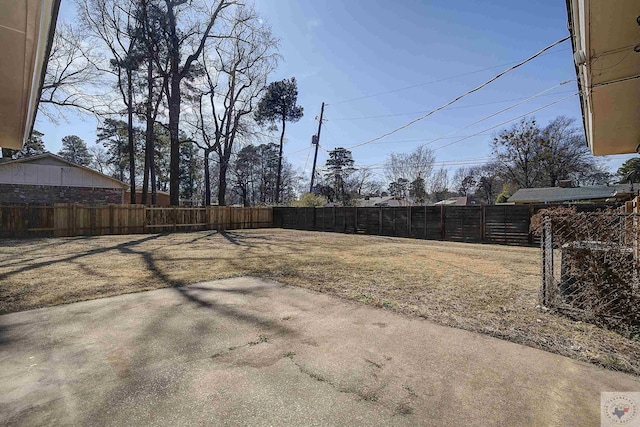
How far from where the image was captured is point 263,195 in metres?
39.0

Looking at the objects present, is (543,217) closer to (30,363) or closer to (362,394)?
(362,394)

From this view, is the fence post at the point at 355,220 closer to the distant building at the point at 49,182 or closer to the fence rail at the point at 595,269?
the fence rail at the point at 595,269

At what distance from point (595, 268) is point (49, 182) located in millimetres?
23469

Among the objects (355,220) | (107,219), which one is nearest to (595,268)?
(355,220)

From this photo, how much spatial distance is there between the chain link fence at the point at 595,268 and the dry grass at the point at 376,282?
0.23m

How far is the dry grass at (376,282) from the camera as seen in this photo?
279cm

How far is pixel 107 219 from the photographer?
13484 mm

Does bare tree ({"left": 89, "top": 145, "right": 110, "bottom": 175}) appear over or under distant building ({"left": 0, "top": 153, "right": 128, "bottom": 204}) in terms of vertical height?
over

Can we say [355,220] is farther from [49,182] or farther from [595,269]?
[49,182]

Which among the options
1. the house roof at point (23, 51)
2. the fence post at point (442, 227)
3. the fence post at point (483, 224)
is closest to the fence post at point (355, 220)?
the fence post at point (442, 227)

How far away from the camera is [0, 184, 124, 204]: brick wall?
16172 mm

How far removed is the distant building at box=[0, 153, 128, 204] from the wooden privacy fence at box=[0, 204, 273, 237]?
5.52 meters

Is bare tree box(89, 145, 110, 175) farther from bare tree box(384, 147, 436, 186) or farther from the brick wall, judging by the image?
bare tree box(384, 147, 436, 186)

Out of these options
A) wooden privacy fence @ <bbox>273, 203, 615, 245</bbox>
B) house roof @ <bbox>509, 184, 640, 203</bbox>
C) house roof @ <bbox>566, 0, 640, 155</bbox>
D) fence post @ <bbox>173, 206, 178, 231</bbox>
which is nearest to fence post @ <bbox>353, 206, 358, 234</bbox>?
wooden privacy fence @ <bbox>273, 203, 615, 245</bbox>
